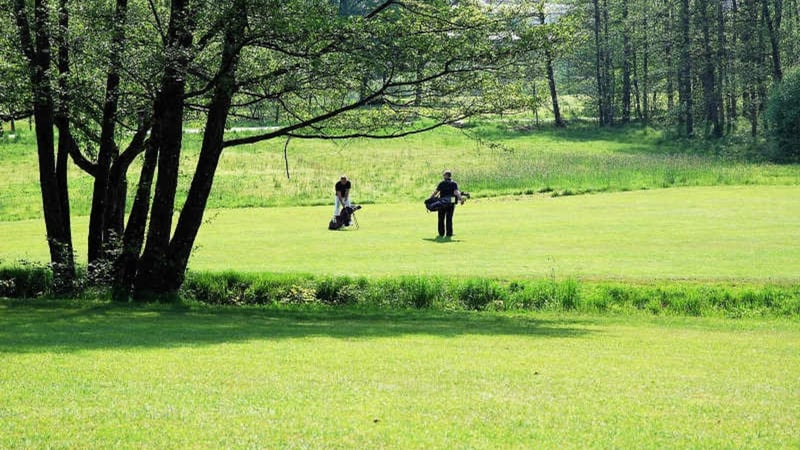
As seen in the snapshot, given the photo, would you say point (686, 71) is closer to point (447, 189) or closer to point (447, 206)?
point (447, 189)

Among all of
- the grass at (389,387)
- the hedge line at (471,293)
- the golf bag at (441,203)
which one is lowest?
the hedge line at (471,293)

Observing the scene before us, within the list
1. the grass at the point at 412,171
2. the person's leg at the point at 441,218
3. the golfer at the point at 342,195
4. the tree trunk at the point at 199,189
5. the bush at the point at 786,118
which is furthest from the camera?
the bush at the point at 786,118

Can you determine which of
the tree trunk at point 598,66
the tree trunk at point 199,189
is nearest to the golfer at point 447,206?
the tree trunk at point 199,189

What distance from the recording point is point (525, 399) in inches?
324

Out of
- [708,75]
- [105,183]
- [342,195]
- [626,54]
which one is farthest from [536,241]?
[626,54]

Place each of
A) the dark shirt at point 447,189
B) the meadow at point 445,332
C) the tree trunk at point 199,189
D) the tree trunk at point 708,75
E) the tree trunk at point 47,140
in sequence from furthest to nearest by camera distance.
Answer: the tree trunk at point 708,75, the dark shirt at point 447,189, the tree trunk at point 199,189, the tree trunk at point 47,140, the meadow at point 445,332

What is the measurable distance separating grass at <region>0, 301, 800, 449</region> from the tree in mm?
4902

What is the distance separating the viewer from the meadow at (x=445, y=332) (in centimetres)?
726

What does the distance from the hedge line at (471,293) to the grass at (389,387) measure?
330 centimetres

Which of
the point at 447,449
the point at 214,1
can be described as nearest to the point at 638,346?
the point at 447,449

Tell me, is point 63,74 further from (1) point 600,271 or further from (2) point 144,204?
(1) point 600,271

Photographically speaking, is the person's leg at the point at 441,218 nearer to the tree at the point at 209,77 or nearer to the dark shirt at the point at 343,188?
the dark shirt at the point at 343,188

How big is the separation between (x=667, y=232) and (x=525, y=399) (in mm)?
18752

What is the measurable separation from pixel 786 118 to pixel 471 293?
45.2 m
